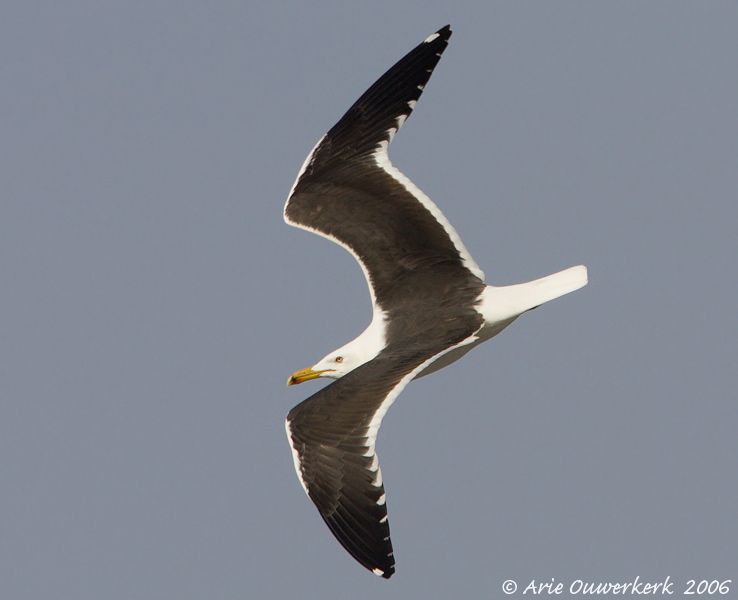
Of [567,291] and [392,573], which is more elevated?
[567,291]

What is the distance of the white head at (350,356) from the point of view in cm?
1106

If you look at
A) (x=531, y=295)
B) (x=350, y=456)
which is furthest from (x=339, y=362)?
(x=350, y=456)

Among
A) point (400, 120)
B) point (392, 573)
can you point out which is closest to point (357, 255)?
point (400, 120)

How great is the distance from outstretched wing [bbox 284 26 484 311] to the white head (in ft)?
0.86

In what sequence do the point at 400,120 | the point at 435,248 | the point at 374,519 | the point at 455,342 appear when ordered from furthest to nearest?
the point at 400,120
the point at 435,248
the point at 455,342
the point at 374,519

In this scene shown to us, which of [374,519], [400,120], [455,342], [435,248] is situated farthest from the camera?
[400,120]

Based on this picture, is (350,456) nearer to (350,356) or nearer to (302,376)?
(350,356)

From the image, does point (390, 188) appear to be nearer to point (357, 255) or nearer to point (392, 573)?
point (357, 255)

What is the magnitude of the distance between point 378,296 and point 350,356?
0.61 m

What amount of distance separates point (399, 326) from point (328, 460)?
1.82m

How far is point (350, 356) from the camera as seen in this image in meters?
11.2

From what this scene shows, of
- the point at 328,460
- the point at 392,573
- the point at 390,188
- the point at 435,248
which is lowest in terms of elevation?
the point at 392,573

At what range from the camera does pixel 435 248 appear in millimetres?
11195

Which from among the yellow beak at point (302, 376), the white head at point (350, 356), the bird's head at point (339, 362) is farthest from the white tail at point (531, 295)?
the yellow beak at point (302, 376)
